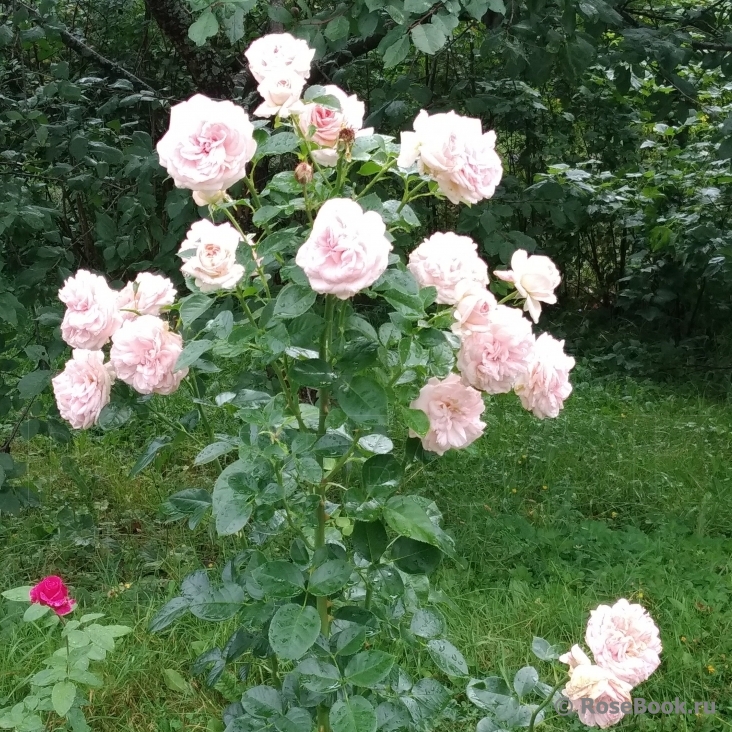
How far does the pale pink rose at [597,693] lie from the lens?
3.54 ft

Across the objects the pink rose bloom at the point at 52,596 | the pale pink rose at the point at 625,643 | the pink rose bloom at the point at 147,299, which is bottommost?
the pink rose bloom at the point at 52,596

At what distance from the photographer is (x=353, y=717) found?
1043mm

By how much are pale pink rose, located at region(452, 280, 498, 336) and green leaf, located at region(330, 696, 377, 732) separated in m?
0.51

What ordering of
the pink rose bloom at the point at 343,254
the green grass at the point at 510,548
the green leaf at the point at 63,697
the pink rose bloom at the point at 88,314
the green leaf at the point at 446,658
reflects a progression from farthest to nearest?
1. the green grass at the point at 510,548
2. the green leaf at the point at 63,697
3. the green leaf at the point at 446,658
4. the pink rose bloom at the point at 88,314
5. the pink rose bloom at the point at 343,254

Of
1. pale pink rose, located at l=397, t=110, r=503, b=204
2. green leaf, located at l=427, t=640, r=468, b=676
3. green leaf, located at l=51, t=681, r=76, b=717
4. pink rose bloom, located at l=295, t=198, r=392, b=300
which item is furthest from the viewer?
green leaf, located at l=51, t=681, r=76, b=717

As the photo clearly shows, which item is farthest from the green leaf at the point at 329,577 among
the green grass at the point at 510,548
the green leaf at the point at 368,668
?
the green grass at the point at 510,548

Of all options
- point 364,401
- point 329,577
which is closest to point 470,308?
point 364,401

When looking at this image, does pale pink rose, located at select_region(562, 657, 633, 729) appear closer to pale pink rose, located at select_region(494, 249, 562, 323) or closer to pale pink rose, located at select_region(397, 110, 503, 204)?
pale pink rose, located at select_region(494, 249, 562, 323)

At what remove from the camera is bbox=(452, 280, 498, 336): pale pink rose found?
3.26 feet

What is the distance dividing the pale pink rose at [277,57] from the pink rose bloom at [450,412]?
18.0 inches

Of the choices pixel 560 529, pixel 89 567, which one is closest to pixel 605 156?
pixel 560 529

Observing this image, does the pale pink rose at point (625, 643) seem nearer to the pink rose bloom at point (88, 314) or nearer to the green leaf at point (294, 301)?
the green leaf at point (294, 301)

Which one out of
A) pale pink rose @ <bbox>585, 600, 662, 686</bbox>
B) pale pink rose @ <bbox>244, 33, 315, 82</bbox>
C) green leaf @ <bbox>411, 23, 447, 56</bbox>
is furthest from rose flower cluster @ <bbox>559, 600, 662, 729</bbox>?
green leaf @ <bbox>411, 23, 447, 56</bbox>

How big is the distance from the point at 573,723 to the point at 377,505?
1.13m
